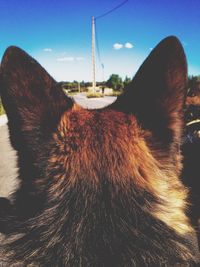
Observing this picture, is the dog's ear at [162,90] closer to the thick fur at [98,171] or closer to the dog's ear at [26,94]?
the thick fur at [98,171]

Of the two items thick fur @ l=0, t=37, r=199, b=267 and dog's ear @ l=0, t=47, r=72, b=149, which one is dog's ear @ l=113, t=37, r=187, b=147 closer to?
thick fur @ l=0, t=37, r=199, b=267

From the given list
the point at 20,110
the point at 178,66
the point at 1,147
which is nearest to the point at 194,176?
the point at 178,66

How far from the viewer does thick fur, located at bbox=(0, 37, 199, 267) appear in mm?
1257

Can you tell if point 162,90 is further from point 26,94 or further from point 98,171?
point 26,94

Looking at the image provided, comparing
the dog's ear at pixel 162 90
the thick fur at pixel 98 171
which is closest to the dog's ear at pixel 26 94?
the thick fur at pixel 98 171

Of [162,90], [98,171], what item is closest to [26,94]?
[98,171]

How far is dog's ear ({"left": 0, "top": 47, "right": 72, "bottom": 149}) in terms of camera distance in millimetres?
1260

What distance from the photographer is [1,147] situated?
9.06 m

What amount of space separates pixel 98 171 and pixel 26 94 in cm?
47

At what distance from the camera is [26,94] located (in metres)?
1.28

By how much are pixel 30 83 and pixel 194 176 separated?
1.47 metres

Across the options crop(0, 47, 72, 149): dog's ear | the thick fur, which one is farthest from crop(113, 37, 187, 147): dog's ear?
crop(0, 47, 72, 149): dog's ear

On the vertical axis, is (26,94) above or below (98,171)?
above

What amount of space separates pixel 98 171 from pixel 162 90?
18.5 inches
